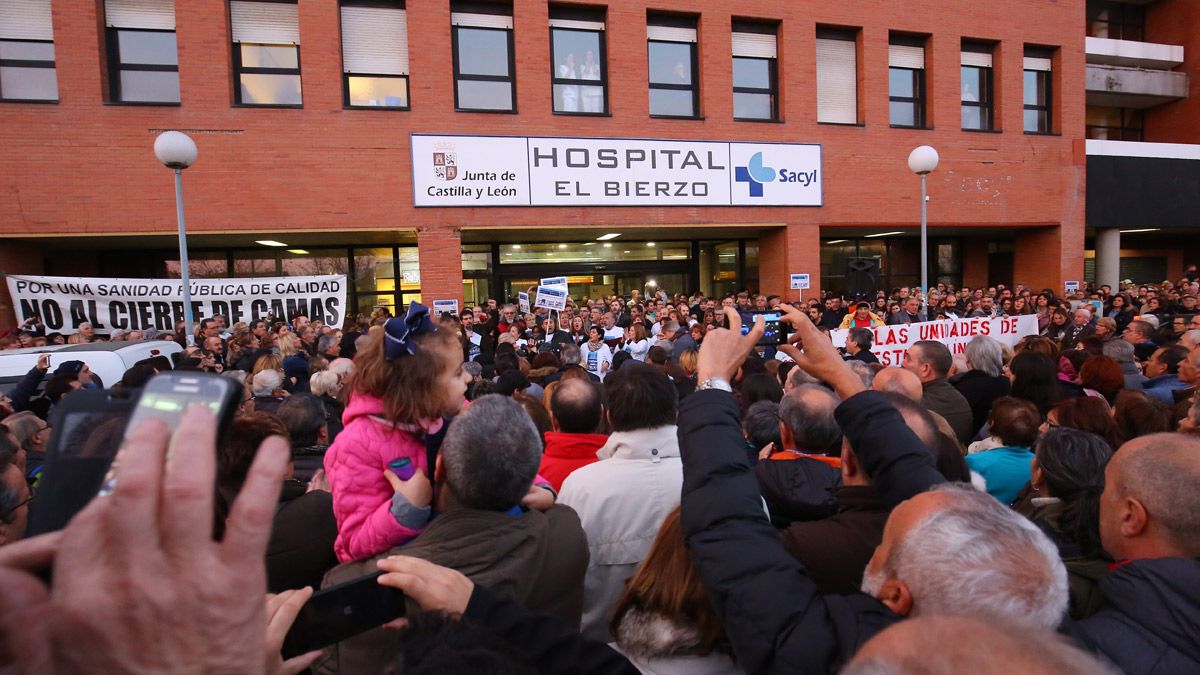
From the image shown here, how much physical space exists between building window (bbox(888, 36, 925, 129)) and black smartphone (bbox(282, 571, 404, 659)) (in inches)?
713

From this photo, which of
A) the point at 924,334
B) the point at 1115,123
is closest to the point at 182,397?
the point at 924,334

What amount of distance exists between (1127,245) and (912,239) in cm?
1029

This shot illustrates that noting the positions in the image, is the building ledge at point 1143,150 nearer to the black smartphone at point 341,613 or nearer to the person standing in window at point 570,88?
the person standing in window at point 570,88

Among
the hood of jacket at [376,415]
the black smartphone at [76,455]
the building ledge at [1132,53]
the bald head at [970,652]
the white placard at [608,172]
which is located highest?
the building ledge at [1132,53]

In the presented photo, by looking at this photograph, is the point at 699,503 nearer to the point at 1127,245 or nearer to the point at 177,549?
the point at 177,549

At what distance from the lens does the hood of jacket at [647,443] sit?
275 cm

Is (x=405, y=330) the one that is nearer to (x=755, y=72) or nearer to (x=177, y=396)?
(x=177, y=396)

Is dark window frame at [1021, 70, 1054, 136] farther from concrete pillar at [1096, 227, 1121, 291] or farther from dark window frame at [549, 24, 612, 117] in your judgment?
dark window frame at [549, 24, 612, 117]

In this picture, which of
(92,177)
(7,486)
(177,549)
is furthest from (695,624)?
(92,177)

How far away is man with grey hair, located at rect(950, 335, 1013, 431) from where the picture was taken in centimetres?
514

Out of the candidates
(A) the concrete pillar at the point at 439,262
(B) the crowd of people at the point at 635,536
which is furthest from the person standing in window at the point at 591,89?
(B) the crowd of people at the point at 635,536

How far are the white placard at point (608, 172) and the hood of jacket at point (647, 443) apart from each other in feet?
37.9

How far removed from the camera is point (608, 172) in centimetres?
1424

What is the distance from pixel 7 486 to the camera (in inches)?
101
